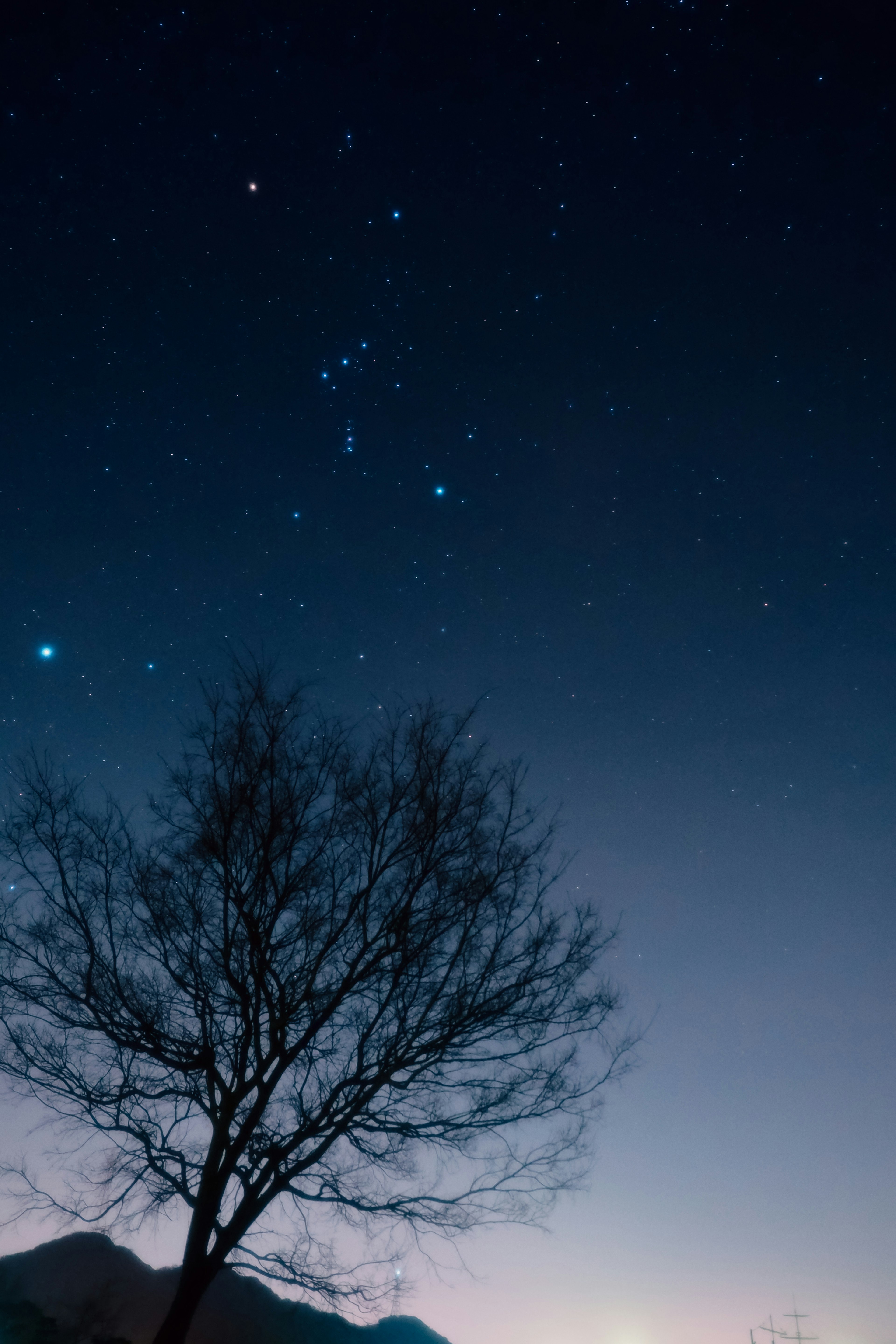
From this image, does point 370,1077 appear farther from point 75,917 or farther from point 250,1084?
point 75,917

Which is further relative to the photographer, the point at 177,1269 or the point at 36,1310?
the point at 177,1269

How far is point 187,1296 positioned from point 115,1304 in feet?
11.1

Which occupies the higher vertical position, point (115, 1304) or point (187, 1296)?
point (187, 1296)

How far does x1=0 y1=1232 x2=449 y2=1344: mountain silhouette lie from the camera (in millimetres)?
7508

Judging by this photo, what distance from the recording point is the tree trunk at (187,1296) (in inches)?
221

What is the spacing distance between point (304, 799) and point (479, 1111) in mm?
3492

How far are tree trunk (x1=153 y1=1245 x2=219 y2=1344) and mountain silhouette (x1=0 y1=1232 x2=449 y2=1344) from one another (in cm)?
121

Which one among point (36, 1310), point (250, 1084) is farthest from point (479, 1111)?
point (36, 1310)

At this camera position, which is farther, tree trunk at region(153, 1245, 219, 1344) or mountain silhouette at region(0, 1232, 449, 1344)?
mountain silhouette at region(0, 1232, 449, 1344)

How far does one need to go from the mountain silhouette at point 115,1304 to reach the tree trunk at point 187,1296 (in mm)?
1208

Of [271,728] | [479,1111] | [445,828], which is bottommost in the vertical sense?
[479,1111]

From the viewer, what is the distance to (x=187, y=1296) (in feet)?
19.1

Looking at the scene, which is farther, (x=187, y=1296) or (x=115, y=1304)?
(x=115, y=1304)

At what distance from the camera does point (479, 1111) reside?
6.64 m
